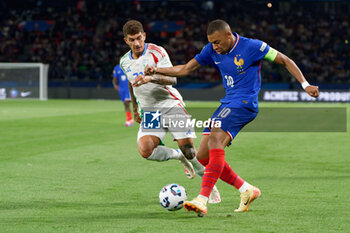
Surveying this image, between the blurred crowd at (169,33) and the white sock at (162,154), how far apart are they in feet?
96.4

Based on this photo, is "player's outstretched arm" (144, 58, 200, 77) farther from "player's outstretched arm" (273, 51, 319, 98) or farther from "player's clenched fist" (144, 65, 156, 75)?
"player's outstretched arm" (273, 51, 319, 98)

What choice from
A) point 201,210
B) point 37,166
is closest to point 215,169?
point 201,210

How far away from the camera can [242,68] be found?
6.09m

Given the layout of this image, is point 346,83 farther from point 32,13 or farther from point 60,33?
point 32,13

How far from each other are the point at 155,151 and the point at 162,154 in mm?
111

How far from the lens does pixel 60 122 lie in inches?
741

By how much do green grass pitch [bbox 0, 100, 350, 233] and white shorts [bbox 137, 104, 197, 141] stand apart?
2.17 ft

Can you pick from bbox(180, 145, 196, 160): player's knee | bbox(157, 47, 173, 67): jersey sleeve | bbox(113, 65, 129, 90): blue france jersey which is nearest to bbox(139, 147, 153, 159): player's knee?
bbox(180, 145, 196, 160): player's knee

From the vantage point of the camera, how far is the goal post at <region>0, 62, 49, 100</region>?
3594cm

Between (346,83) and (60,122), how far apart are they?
20.4 metres

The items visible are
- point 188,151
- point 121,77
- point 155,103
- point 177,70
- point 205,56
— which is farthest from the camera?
point 121,77

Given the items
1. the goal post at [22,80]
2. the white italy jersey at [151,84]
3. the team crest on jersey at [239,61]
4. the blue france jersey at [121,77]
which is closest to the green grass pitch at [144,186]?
the white italy jersey at [151,84]

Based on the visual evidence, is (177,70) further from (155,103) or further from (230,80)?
(155,103)

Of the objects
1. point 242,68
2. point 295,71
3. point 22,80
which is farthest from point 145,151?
point 22,80
